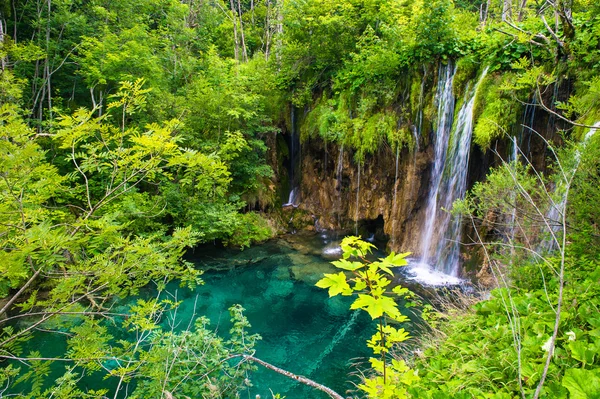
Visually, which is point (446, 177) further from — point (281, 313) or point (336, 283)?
point (336, 283)

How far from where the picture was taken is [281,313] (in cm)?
764

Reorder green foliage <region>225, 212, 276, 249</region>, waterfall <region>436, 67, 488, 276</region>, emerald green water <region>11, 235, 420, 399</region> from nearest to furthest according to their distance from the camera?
1. emerald green water <region>11, 235, 420, 399</region>
2. waterfall <region>436, 67, 488, 276</region>
3. green foliage <region>225, 212, 276, 249</region>

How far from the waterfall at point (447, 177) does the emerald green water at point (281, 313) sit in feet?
10.2

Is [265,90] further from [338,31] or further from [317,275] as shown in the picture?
[317,275]

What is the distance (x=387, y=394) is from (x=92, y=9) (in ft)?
51.3

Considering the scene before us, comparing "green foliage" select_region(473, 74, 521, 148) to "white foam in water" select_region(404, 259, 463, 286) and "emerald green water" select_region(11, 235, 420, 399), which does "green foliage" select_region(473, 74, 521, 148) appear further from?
"emerald green water" select_region(11, 235, 420, 399)

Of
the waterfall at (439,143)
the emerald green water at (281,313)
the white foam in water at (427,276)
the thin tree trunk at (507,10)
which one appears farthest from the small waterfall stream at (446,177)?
the emerald green water at (281,313)

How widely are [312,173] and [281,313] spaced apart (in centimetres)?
694

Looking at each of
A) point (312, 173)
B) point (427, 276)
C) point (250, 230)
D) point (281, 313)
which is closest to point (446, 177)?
point (427, 276)

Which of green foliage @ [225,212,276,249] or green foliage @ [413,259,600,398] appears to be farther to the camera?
green foliage @ [225,212,276,249]

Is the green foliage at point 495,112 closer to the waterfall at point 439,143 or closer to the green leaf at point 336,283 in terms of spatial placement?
the waterfall at point 439,143

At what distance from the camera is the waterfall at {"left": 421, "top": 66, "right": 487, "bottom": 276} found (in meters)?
8.42

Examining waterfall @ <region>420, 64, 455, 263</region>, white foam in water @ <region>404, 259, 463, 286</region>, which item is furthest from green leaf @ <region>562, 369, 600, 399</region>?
waterfall @ <region>420, 64, 455, 263</region>

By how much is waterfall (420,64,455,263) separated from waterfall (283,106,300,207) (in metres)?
5.80
